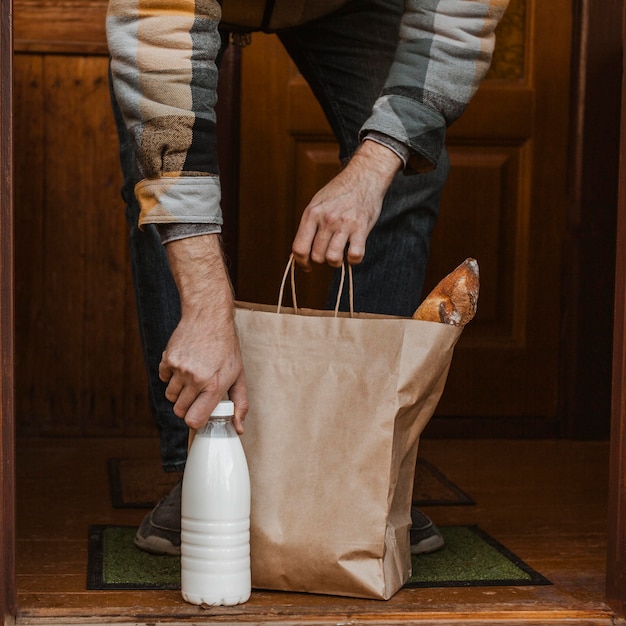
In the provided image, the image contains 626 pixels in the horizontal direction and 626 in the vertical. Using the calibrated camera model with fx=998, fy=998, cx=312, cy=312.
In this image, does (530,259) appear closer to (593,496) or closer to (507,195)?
(507,195)

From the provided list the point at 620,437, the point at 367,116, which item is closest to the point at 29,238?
the point at 367,116

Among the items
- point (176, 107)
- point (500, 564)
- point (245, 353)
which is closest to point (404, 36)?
point (176, 107)

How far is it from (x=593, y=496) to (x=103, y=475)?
0.98 m

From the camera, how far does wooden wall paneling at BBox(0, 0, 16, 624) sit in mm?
1135

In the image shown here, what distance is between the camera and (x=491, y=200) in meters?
2.46

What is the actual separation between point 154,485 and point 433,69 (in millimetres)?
1040

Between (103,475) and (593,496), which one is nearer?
(593,496)

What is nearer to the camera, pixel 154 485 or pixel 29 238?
pixel 154 485

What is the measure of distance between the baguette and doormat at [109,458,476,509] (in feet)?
2.35

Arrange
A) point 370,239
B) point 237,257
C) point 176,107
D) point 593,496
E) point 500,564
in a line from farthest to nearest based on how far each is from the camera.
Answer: point 237,257, point 593,496, point 370,239, point 500,564, point 176,107

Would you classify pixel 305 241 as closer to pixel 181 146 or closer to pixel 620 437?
pixel 181 146

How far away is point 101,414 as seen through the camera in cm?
244

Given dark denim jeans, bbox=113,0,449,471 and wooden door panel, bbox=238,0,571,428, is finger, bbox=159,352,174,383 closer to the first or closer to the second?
dark denim jeans, bbox=113,0,449,471

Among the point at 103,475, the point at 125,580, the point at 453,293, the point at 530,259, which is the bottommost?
the point at 103,475
